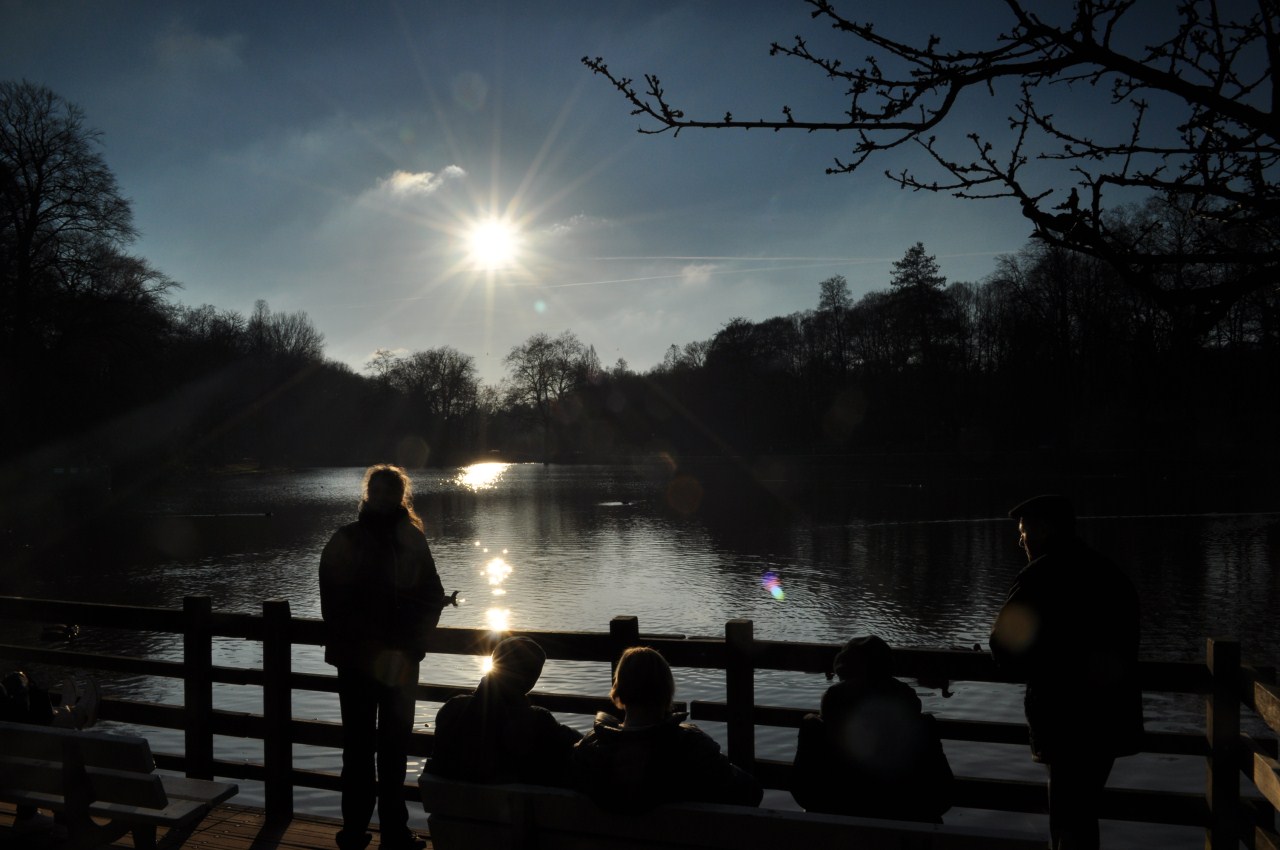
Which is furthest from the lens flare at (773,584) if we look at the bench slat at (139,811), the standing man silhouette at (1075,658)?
the bench slat at (139,811)

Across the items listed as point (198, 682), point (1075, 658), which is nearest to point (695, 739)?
point (1075, 658)

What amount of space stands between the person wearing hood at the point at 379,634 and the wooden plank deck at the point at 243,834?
344 millimetres

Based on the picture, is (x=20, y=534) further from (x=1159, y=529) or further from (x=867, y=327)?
(x=867, y=327)

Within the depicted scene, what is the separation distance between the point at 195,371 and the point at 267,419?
2724cm

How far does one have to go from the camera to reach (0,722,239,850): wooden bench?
3.53 meters

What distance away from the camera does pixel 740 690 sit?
4395 millimetres

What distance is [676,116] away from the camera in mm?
3533

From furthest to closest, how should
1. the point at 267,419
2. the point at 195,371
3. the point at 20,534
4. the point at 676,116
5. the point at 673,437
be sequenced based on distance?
the point at 673,437 → the point at 267,419 → the point at 195,371 → the point at 20,534 → the point at 676,116

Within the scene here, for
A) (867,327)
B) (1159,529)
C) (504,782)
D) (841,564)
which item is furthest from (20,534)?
(867,327)

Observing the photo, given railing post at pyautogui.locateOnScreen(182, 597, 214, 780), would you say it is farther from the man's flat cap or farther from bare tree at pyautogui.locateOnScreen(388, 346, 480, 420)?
bare tree at pyautogui.locateOnScreen(388, 346, 480, 420)

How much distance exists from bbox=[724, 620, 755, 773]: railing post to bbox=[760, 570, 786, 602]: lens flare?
44.7 ft

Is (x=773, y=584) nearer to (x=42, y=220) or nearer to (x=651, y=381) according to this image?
(x=42, y=220)

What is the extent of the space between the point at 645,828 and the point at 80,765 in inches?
92.9

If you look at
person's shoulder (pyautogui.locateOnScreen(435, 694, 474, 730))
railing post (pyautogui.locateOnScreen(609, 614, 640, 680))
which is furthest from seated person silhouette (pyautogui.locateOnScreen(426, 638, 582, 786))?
railing post (pyautogui.locateOnScreen(609, 614, 640, 680))
